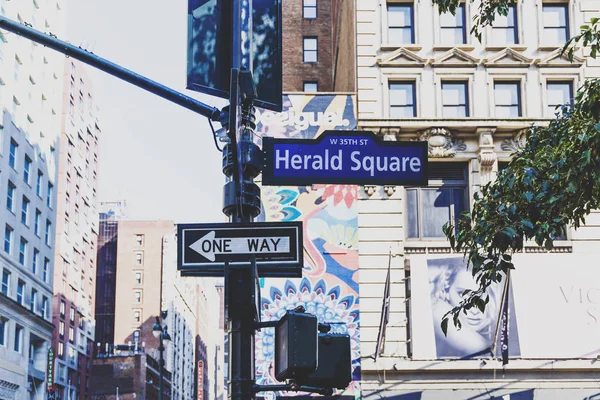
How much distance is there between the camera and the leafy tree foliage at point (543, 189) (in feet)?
38.7

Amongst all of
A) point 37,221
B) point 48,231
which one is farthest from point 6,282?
point 48,231

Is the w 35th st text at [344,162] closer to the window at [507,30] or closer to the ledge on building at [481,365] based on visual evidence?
the ledge on building at [481,365]

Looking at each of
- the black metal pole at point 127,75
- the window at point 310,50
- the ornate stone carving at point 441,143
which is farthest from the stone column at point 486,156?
the black metal pole at point 127,75

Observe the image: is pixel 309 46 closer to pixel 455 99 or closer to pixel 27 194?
pixel 455 99

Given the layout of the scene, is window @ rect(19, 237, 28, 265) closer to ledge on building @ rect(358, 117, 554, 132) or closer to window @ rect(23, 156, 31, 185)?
window @ rect(23, 156, 31, 185)

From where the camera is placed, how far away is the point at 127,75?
9125 millimetres

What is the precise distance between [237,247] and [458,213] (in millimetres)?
27646

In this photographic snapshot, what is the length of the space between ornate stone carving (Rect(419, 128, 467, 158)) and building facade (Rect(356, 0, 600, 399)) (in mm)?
52

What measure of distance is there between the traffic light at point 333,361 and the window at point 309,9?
49.9 meters

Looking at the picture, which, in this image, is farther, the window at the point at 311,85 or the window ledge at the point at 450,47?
the window at the point at 311,85

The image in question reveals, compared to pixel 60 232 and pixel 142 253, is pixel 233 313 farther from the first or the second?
pixel 142 253

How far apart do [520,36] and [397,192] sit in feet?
24.8

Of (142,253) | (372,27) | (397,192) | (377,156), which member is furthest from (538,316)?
(142,253)

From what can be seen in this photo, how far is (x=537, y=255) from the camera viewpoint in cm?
3434
